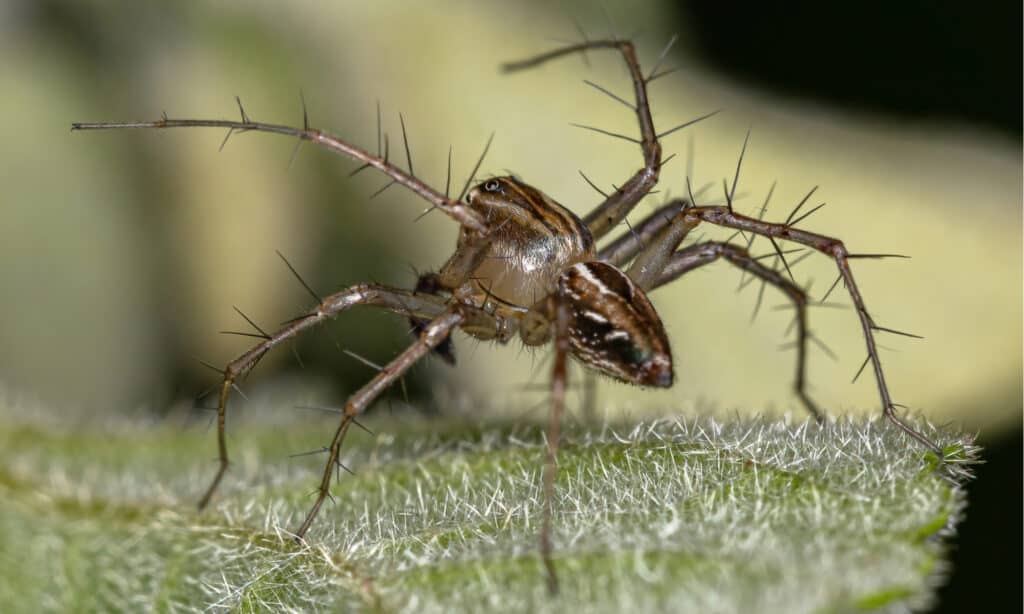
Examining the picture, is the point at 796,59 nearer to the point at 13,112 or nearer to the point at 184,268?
the point at 184,268

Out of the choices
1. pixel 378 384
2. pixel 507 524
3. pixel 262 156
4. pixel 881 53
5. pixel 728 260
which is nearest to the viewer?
pixel 507 524

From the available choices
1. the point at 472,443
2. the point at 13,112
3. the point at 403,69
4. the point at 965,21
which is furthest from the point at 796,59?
the point at 13,112

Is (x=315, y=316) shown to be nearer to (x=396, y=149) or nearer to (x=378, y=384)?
(x=378, y=384)

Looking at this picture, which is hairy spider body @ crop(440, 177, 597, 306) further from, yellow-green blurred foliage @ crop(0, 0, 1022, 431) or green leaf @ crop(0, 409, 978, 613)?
yellow-green blurred foliage @ crop(0, 0, 1022, 431)

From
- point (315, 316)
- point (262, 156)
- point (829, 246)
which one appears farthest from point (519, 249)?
point (262, 156)

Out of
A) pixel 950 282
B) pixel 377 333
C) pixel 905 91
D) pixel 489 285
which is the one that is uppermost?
pixel 905 91

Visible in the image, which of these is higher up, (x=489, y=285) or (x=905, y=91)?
(x=905, y=91)

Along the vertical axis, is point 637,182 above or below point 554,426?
above
